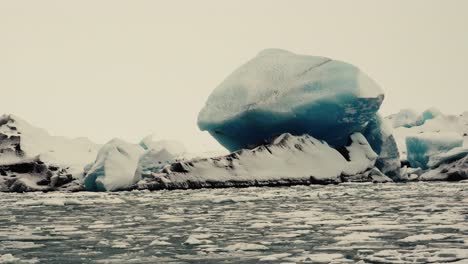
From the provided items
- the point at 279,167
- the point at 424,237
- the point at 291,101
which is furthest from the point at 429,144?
the point at 424,237

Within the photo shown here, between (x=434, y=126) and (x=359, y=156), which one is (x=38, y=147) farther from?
(x=434, y=126)

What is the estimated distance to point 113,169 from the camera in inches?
1467

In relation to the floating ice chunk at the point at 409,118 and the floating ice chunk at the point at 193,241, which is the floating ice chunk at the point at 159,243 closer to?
the floating ice chunk at the point at 193,241

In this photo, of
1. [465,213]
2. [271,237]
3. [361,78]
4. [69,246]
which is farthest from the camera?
[361,78]

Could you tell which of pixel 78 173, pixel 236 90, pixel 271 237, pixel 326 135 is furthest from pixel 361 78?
pixel 271 237

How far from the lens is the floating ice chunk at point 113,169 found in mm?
36906

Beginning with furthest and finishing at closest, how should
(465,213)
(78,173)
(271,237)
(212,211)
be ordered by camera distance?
(78,173) < (212,211) < (465,213) < (271,237)

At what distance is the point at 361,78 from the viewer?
35.2m

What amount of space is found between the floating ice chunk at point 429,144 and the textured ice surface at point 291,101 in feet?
22.1

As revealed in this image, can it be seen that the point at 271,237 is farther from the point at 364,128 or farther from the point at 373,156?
the point at 364,128

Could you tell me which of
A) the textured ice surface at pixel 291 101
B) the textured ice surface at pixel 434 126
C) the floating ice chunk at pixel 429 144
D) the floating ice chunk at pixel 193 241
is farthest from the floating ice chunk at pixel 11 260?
the textured ice surface at pixel 434 126

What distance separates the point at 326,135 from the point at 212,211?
74.6 ft

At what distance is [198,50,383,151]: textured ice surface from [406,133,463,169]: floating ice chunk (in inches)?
265

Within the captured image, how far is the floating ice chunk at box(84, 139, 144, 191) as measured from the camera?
36.9 m
